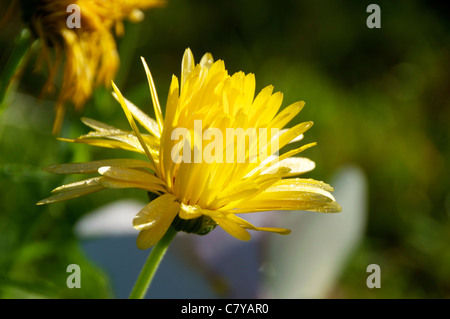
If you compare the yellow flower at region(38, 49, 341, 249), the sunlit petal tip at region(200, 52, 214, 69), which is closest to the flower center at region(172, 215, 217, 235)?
the yellow flower at region(38, 49, 341, 249)

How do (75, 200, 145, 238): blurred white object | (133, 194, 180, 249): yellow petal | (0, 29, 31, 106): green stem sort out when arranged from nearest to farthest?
(133, 194, 180, 249): yellow petal → (0, 29, 31, 106): green stem → (75, 200, 145, 238): blurred white object

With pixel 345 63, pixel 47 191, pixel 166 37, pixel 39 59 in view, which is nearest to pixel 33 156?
pixel 47 191

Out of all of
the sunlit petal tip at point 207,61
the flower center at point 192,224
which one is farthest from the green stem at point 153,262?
the sunlit petal tip at point 207,61

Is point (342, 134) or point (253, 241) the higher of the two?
point (342, 134)

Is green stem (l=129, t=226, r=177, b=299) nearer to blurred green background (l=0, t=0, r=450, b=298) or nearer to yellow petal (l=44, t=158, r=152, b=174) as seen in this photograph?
yellow petal (l=44, t=158, r=152, b=174)

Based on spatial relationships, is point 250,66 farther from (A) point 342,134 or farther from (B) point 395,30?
(B) point 395,30
